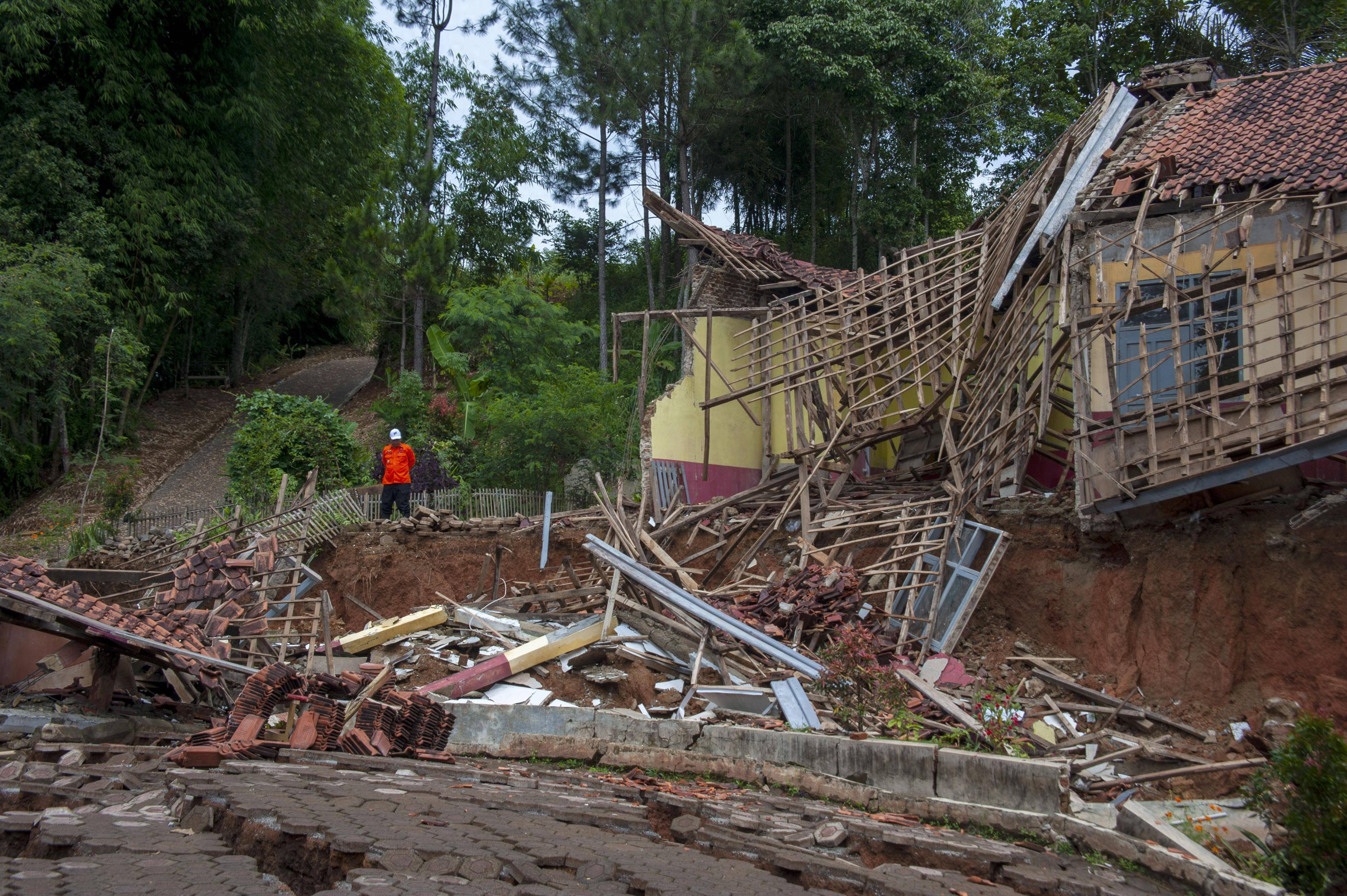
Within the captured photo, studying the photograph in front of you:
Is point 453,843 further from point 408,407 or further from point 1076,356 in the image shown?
point 408,407

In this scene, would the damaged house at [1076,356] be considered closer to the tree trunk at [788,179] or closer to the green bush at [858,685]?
the green bush at [858,685]

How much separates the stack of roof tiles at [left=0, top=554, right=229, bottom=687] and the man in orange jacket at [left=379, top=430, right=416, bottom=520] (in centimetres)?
544

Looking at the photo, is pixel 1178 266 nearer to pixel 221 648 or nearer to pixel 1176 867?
pixel 1176 867

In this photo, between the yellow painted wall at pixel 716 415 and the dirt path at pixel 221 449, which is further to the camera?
the dirt path at pixel 221 449

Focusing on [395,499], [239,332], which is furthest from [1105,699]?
[239,332]

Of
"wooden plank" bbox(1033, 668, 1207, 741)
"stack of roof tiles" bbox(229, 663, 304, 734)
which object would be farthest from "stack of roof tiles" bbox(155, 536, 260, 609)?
"wooden plank" bbox(1033, 668, 1207, 741)

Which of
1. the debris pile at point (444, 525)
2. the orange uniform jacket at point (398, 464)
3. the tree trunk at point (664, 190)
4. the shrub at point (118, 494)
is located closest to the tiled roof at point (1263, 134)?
the debris pile at point (444, 525)

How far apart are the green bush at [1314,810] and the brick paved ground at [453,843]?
0.76 meters

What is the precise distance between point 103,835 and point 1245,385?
10186 mm

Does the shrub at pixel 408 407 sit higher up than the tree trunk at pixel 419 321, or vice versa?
the tree trunk at pixel 419 321

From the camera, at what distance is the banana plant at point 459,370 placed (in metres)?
23.5

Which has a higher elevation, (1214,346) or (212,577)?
(1214,346)

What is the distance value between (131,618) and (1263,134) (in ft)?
49.9

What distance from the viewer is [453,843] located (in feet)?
16.8
